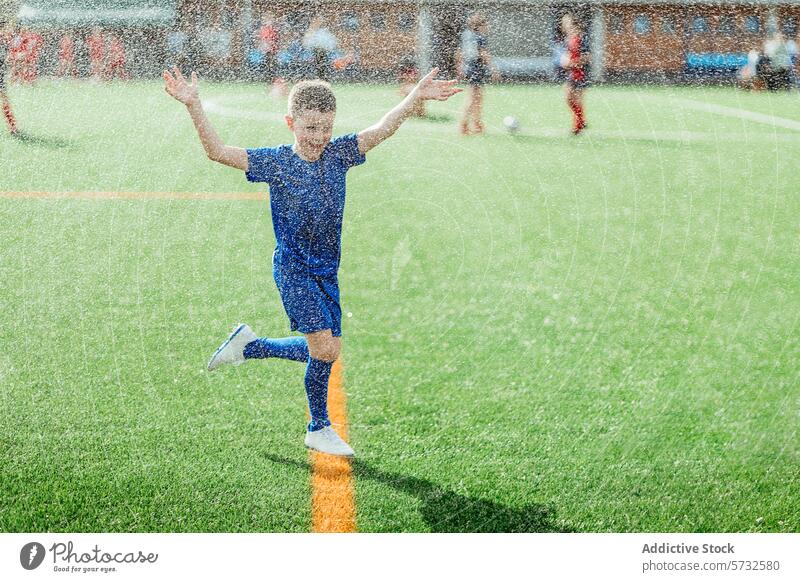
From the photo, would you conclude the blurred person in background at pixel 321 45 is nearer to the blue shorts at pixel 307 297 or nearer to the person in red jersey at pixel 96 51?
the person in red jersey at pixel 96 51

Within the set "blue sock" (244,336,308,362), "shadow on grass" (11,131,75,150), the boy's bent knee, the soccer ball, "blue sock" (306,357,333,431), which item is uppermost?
"shadow on grass" (11,131,75,150)

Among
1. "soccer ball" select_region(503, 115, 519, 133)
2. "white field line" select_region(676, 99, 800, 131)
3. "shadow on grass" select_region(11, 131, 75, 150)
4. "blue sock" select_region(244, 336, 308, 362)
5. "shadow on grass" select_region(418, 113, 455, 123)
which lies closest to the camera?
"blue sock" select_region(244, 336, 308, 362)

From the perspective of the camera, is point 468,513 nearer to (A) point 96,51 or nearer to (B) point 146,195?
(A) point 96,51

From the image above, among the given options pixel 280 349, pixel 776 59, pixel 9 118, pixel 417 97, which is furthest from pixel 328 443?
pixel 776 59

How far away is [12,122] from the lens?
3117 mm

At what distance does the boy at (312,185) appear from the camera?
2191 millimetres

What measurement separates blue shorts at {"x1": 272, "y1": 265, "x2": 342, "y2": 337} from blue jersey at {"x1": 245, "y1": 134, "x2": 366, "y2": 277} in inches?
0.8

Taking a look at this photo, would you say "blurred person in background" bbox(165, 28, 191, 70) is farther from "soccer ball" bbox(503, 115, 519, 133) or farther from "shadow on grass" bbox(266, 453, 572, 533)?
"soccer ball" bbox(503, 115, 519, 133)

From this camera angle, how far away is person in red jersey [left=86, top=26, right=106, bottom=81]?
8.79 feet

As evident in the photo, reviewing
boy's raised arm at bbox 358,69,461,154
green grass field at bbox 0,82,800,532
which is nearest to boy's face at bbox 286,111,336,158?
boy's raised arm at bbox 358,69,461,154

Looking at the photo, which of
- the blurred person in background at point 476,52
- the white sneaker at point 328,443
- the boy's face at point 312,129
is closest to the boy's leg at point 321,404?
the white sneaker at point 328,443

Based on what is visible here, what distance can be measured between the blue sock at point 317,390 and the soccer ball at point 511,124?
9.93ft

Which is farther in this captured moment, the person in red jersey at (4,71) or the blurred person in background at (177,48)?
the person in red jersey at (4,71)
